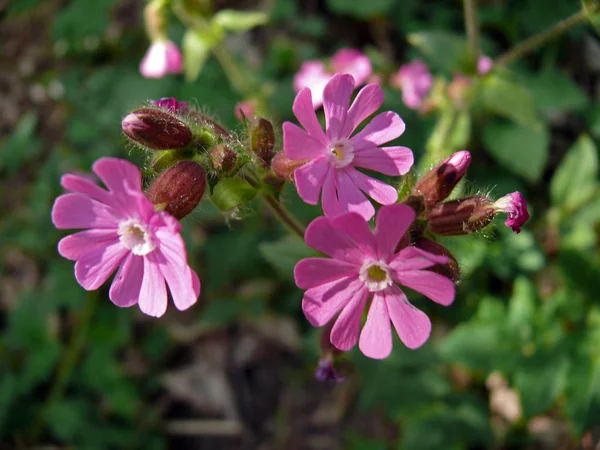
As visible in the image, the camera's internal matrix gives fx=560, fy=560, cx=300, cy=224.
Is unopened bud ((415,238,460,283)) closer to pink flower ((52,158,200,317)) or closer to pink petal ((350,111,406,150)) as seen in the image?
pink petal ((350,111,406,150))

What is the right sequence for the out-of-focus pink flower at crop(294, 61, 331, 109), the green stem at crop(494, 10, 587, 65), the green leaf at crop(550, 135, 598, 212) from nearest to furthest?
the green stem at crop(494, 10, 587, 65) → the green leaf at crop(550, 135, 598, 212) → the out-of-focus pink flower at crop(294, 61, 331, 109)

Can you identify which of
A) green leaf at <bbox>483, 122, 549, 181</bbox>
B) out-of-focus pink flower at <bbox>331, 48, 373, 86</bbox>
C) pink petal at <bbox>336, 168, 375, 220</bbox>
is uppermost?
pink petal at <bbox>336, 168, 375, 220</bbox>

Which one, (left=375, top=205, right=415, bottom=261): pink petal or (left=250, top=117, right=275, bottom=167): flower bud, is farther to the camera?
(left=250, top=117, right=275, bottom=167): flower bud

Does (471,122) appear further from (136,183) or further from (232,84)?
(136,183)

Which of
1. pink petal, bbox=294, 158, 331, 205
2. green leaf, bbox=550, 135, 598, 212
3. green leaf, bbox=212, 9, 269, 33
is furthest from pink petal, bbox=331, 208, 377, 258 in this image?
green leaf, bbox=550, 135, 598, 212

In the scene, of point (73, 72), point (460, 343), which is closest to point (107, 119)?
point (73, 72)
